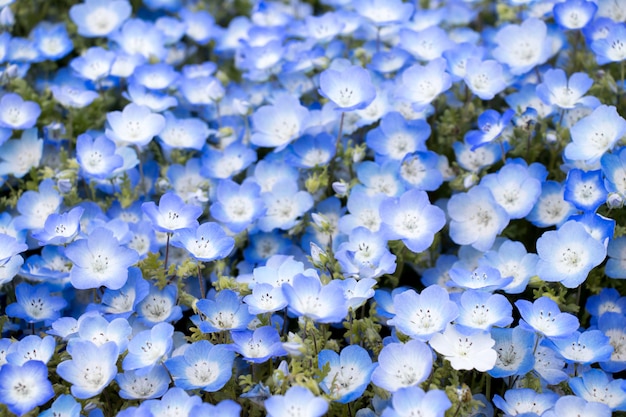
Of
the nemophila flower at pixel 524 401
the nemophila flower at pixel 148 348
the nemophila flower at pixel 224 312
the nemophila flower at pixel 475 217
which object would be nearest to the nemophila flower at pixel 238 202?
the nemophila flower at pixel 224 312

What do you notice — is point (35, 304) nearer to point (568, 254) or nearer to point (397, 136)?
point (397, 136)

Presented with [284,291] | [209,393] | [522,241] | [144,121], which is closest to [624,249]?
[522,241]

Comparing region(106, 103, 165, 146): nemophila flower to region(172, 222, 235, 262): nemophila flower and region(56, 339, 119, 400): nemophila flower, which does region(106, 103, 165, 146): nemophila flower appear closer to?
region(172, 222, 235, 262): nemophila flower

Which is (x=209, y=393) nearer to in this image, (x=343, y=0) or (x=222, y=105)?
(x=222, y=105)

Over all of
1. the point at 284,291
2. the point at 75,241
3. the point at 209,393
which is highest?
the point at 284,291

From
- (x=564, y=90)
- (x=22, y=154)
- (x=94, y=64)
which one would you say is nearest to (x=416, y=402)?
(x=564, y=90)

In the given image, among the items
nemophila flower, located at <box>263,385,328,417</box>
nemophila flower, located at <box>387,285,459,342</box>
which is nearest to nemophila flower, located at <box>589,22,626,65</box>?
nemophila flower, located at <box>387,285,459,342</box>
